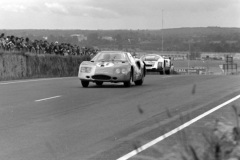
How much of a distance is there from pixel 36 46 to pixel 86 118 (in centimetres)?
2252

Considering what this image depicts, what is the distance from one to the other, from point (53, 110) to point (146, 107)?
2240 millimetres

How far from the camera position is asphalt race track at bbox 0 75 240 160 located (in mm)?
8149

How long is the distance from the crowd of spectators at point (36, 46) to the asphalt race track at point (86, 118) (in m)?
11.5

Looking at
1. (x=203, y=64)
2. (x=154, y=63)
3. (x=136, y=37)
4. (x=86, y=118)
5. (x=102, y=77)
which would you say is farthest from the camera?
(x=203, y=64)

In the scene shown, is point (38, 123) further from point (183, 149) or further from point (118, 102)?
point (183, 149)

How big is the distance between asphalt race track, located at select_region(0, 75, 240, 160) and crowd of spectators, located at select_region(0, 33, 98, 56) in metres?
11.5

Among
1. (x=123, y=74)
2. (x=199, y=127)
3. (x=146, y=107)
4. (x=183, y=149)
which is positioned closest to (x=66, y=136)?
(x=199, y=127)

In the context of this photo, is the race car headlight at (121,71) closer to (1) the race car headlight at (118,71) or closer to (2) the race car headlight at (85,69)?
(1) the race car headlight at (118,71)

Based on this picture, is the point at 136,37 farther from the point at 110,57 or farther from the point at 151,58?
the point at 110,57

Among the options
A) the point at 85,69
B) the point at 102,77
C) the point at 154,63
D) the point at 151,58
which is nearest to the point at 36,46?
the point at 154,63

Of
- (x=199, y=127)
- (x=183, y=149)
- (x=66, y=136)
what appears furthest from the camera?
(x=199, y=127)

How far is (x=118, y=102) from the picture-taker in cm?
1535

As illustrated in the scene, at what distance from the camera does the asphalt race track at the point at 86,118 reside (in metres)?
8.15

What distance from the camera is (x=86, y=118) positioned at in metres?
11.9
